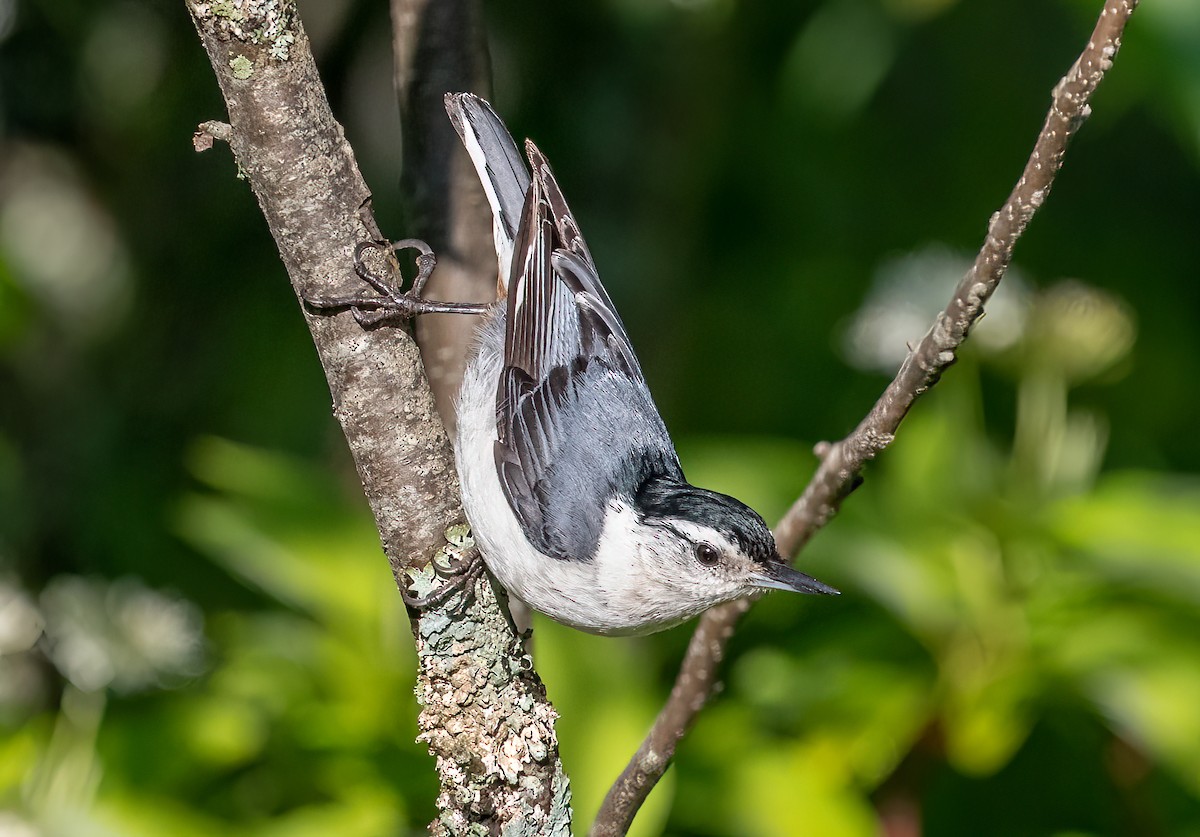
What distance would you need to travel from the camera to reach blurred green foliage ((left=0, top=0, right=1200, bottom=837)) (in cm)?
206

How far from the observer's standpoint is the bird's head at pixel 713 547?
1.64 m

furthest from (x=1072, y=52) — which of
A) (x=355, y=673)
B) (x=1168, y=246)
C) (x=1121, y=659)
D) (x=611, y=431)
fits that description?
(x=355, y=673)

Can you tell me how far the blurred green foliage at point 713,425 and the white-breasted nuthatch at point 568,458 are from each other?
345 mm

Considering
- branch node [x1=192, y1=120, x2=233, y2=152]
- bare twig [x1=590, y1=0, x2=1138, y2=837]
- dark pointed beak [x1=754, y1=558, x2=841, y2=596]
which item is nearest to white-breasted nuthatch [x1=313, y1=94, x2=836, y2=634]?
dark pointed beak [x1=754, y1=558, x2=841, y2=596]

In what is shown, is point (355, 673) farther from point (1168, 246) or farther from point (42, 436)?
point (1168, 246)

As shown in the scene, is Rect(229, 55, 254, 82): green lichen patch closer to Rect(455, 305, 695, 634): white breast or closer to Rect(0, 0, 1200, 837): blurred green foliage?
Rect(455, 305, 695, 634): white breast

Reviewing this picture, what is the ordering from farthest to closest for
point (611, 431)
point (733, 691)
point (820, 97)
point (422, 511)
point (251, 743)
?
point (820, 97) → point (733, 691) → point (251, 743) → point (611, 431) → point (422, 511)

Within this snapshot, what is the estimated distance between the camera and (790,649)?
221 centimetres

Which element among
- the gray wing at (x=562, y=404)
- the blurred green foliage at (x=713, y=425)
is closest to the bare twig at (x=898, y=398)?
the gray wing at (x=562, y=404)

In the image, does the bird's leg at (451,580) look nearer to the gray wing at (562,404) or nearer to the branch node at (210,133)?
the gray wing at (562,404)

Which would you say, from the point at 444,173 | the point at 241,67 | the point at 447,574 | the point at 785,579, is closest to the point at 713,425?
the point at 444,173

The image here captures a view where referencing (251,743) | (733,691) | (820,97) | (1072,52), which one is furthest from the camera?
(1072,52)

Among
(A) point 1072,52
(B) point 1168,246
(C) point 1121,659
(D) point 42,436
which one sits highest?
(A) point 1072,52

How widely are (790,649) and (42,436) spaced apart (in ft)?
7.06
